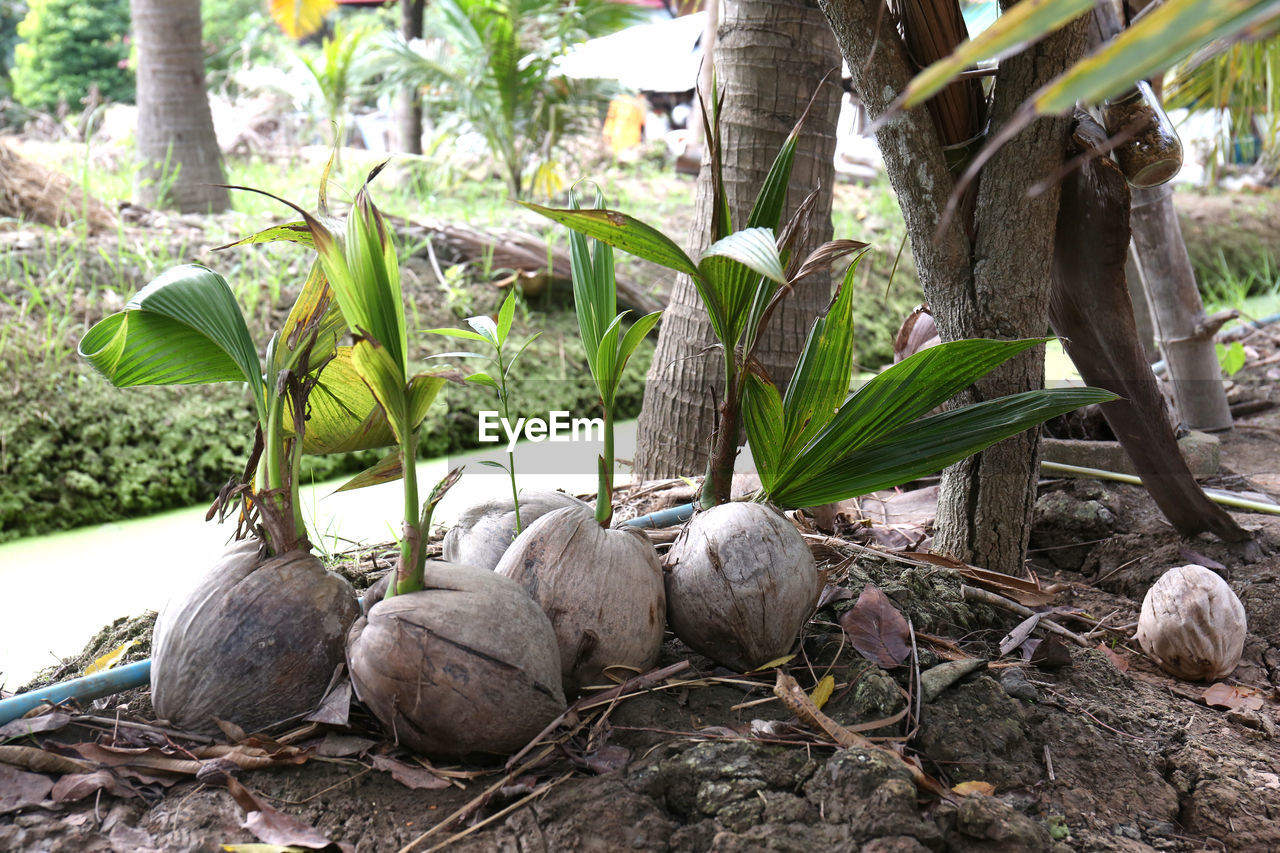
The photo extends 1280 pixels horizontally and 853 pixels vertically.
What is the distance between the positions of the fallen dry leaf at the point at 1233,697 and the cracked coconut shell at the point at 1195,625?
3 centimetres

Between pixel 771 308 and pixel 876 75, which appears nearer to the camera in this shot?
pixel 771 308

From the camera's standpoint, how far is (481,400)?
3.42 metres

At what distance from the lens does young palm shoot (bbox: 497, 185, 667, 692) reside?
1088 millimetres

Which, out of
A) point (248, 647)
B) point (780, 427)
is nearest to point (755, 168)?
point (780, 427)

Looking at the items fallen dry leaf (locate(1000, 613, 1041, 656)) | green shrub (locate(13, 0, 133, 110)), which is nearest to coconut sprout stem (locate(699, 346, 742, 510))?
fallen dry leaf (locate(1000, 613, 1041, 656))

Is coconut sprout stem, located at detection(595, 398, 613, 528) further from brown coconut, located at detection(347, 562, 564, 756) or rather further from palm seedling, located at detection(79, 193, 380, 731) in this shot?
palm seedling, located at detection(79, 193, 380, 731)

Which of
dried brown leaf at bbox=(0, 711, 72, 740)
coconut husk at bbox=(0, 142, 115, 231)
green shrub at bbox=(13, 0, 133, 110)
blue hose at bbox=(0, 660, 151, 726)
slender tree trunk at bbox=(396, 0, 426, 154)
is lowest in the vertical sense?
dried brown leaf at bbox=(0, 711, 72, 740)

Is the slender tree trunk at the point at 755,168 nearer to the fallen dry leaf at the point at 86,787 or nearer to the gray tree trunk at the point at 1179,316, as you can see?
the gray tree trunk at the point at 1179,316

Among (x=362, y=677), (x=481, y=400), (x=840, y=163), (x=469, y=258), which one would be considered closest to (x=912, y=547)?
(x=362, y=677)

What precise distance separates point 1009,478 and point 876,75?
0.63 m

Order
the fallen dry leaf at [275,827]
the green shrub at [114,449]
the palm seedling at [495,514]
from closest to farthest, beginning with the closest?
the fallen dry leaf at [275,827] < the palm seedling at [495,514] < the green shrub at [114,449]

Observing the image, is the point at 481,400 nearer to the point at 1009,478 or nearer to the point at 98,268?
the point at 98,268

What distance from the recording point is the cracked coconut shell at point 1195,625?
135 centimetres

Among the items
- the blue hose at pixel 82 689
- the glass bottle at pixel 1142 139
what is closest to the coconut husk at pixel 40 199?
the blue hose at pixel 82 689
